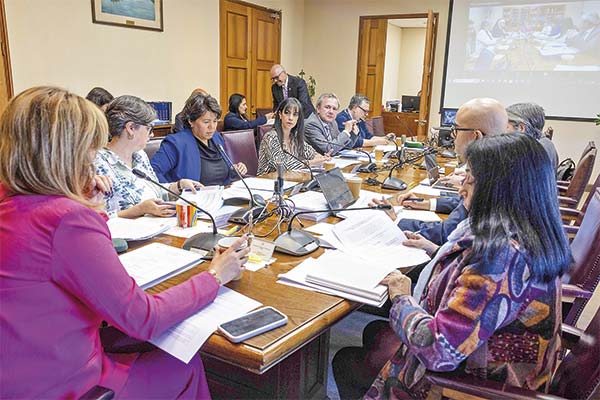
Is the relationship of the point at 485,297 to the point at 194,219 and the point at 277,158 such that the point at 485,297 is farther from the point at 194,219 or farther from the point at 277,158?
the point at 277,158

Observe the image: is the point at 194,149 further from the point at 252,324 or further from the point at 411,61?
the point at 411,61

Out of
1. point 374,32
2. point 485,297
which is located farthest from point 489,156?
point 374,32

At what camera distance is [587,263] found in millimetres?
1565

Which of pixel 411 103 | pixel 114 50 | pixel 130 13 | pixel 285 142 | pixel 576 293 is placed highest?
pixel 130 13

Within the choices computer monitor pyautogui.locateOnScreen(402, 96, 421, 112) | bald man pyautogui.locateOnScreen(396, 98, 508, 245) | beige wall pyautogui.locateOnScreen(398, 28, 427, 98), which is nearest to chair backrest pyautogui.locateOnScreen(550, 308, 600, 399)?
bald man pyautogui.locateOnScreen(396, 98, 508, 245)

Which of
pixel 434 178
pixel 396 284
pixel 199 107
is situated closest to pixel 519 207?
pixel 396 284

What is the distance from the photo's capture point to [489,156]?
102 centimetres

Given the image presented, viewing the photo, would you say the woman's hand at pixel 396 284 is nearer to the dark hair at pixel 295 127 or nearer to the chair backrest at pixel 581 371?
the chair backrest at pixel 581 371

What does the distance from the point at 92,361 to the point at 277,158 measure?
2203 millimetres

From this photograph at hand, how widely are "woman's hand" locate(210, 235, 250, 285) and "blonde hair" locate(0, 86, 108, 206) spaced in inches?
13.8

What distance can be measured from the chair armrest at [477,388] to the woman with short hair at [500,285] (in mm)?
27

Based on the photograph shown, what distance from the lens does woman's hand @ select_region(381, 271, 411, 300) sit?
1.17 metres

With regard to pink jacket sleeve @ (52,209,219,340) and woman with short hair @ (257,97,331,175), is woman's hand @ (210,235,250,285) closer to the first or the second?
pink jacket sleeve @ (52,209,219,340)

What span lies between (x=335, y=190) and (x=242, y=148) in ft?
5.18
